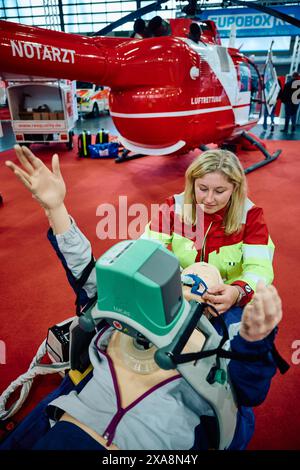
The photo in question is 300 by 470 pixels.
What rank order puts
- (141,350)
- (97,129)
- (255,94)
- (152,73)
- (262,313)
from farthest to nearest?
(97,129)
(255,94)
(152,73)
(141,350)
(262,313)

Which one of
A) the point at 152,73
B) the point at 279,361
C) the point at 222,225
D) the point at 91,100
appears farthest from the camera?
the point at 91,100

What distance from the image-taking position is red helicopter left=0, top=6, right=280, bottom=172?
2.41m

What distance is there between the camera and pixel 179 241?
1.60m

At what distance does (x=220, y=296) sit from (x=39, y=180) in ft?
2.42

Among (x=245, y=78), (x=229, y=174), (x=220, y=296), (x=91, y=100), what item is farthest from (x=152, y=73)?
(x=91, y=100)

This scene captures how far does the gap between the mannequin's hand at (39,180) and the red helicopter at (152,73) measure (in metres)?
1.71

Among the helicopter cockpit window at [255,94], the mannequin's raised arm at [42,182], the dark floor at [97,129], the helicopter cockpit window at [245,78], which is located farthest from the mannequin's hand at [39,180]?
the dark floor at [97,129]

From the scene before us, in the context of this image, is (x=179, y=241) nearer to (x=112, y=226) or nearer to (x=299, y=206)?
(x=112, y=226)

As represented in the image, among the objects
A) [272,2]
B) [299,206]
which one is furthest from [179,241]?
[272,2]

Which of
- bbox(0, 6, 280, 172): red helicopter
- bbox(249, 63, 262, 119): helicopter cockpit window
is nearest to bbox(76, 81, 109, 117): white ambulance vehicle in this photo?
bbox(249, 63, 262, 119): helicopter cockpit window

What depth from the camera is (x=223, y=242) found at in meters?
1.50

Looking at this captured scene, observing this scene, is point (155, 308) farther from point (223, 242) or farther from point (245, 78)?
point (245, 78)

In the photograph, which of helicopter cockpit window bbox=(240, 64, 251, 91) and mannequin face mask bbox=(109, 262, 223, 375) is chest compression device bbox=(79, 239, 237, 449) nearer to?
mannequin face mask bbox=(109, 262, 223, 375)

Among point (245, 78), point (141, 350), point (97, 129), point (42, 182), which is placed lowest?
point (97, 129)
